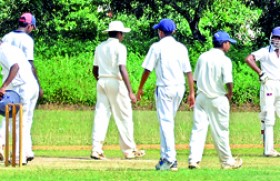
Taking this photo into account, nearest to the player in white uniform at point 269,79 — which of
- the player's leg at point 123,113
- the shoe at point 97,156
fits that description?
the player's leg at point 123,113

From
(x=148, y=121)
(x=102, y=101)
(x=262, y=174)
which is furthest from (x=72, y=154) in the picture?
(x=148, y=121)

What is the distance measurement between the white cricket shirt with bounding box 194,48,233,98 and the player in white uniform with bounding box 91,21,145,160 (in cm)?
214

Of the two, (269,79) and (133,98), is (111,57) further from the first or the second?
(269,79)

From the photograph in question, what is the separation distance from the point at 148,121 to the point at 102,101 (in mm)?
10565

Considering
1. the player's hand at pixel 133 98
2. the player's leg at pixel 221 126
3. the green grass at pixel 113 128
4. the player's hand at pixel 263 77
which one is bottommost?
the green grass at pixel 113 128

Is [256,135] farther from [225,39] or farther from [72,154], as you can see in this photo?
Answer: [225,39]

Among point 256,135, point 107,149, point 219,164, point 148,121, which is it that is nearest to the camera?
point 219,164

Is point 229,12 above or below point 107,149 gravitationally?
above

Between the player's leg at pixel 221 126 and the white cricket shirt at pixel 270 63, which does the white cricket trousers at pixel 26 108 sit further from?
the white cricket shirt at pixel 270 63

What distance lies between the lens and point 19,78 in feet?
48.4

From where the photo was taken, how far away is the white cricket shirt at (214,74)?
14602mm

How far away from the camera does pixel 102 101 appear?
Answer: 17.0m

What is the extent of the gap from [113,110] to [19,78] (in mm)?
2548

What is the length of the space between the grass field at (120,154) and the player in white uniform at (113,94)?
322 mm
